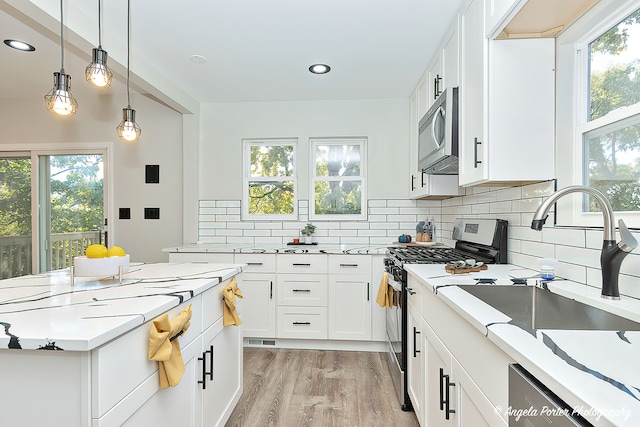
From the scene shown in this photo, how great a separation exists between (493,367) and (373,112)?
10.3ft

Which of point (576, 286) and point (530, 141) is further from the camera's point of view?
point (530, 141)

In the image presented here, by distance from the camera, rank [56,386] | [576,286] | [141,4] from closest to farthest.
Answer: [56,386], [576,286], [141,4]

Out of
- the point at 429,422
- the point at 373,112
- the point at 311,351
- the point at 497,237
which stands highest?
the point at 373,112

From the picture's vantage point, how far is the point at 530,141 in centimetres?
168

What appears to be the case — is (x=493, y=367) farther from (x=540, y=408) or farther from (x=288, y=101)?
(x=288, y=101)

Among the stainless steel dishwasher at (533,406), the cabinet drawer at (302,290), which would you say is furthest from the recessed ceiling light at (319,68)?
the stainless steel dishwasher at (533,406)

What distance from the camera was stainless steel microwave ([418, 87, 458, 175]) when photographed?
6.68ft

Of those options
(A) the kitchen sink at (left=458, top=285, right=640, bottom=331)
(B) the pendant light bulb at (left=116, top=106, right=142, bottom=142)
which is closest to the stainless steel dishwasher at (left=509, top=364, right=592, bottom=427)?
(A) the kitchen sink at (left=458, top=285, right=640, bottom=331)

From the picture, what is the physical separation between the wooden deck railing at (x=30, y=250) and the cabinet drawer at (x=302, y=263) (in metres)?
2.26

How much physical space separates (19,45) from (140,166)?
145cm

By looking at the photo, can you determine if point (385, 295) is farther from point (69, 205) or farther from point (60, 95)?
point (69, 205)

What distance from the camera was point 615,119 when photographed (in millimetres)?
1358

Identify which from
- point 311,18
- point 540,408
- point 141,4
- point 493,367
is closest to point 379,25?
point 311,18

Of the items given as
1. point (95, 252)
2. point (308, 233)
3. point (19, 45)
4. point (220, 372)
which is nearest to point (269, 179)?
point (308, 233)
